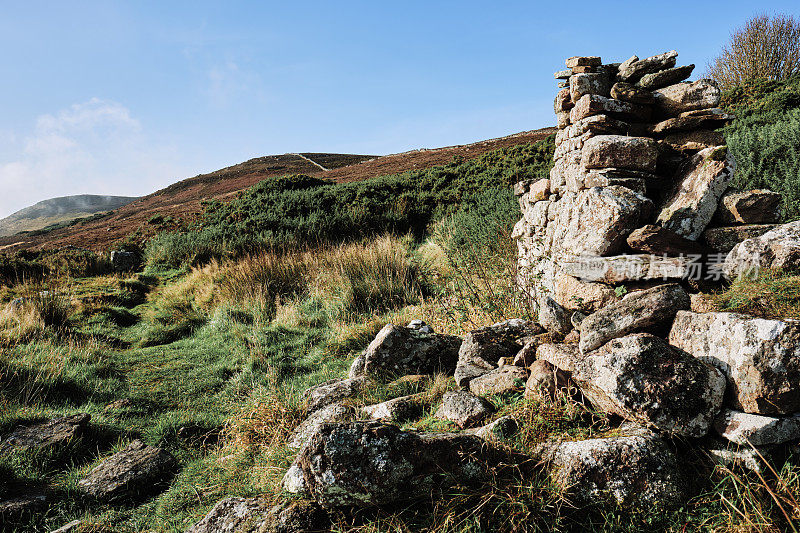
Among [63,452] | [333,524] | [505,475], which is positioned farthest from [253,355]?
[505,475]

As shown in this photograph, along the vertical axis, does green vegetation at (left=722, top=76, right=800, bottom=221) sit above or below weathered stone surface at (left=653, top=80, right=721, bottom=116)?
below

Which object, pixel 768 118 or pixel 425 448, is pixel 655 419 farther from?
pixel 768 118

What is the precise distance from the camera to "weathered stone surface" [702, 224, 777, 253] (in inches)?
126

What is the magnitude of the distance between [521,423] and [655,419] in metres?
0.77

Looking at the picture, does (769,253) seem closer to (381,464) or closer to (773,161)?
(381,464)

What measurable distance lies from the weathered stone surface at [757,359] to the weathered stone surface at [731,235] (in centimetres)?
104

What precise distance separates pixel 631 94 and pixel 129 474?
5.76 m

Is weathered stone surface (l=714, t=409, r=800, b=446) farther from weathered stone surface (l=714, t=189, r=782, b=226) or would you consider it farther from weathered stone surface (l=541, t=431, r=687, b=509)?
weathered stone surface (l=714, t=189, r=782, b=226)

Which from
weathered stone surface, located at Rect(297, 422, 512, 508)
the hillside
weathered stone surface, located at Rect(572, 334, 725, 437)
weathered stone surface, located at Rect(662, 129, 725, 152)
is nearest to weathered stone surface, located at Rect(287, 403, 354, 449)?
weathered stone surface, located at Rect(297, 422, 512, 508)

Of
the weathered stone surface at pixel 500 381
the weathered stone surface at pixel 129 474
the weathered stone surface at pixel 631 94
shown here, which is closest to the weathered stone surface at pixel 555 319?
the weathered stone surface at pixel 500 381

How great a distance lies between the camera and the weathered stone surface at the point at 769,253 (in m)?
2.70

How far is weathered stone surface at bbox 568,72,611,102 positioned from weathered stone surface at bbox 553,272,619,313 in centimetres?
203

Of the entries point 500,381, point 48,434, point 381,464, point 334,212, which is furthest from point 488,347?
point 334,212

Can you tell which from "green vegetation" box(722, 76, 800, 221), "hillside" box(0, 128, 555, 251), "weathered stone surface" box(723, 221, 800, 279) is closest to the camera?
"weathered stone surface" box(723, 221, 800, 279)
